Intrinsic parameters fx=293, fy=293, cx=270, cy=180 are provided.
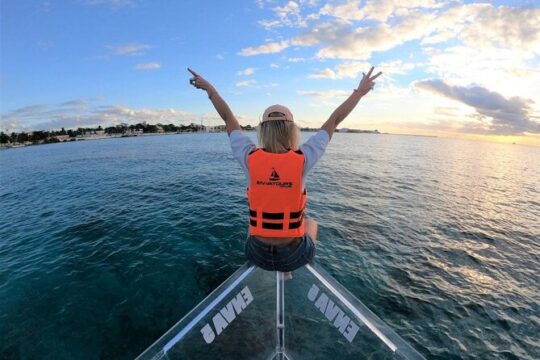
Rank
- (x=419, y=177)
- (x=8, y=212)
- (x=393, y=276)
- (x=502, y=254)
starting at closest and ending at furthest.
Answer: (x=393, y=276), (x=502, y=254), (x=8, y=212), (x=419, y=177)

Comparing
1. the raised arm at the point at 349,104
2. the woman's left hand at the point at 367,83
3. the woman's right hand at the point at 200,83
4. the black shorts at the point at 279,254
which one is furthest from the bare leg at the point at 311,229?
the woman's right hand at the point at 200,83

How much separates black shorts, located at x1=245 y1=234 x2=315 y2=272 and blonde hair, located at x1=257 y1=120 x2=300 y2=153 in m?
1.35

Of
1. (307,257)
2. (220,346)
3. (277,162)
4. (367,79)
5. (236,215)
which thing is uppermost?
(367,79)

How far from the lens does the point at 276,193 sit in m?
3.34

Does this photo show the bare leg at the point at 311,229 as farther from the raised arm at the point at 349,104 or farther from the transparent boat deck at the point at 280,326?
the raised arm at the point at 349,104

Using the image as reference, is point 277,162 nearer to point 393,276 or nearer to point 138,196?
point 393,276

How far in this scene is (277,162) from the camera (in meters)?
3.20

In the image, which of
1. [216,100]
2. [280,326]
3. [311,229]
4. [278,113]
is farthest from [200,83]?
[280,326]

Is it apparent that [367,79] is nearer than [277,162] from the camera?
No

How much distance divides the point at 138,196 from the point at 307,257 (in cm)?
2098

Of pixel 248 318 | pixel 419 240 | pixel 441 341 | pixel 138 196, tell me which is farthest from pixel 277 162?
pixel 138 196

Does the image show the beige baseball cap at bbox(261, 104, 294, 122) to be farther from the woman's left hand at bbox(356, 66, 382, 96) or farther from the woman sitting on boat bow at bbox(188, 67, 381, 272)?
the woman's left hand at bbox(356, 66, 382, 96)

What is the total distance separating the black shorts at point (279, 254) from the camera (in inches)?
152

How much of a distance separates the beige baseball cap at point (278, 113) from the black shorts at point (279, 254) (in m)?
1.66
